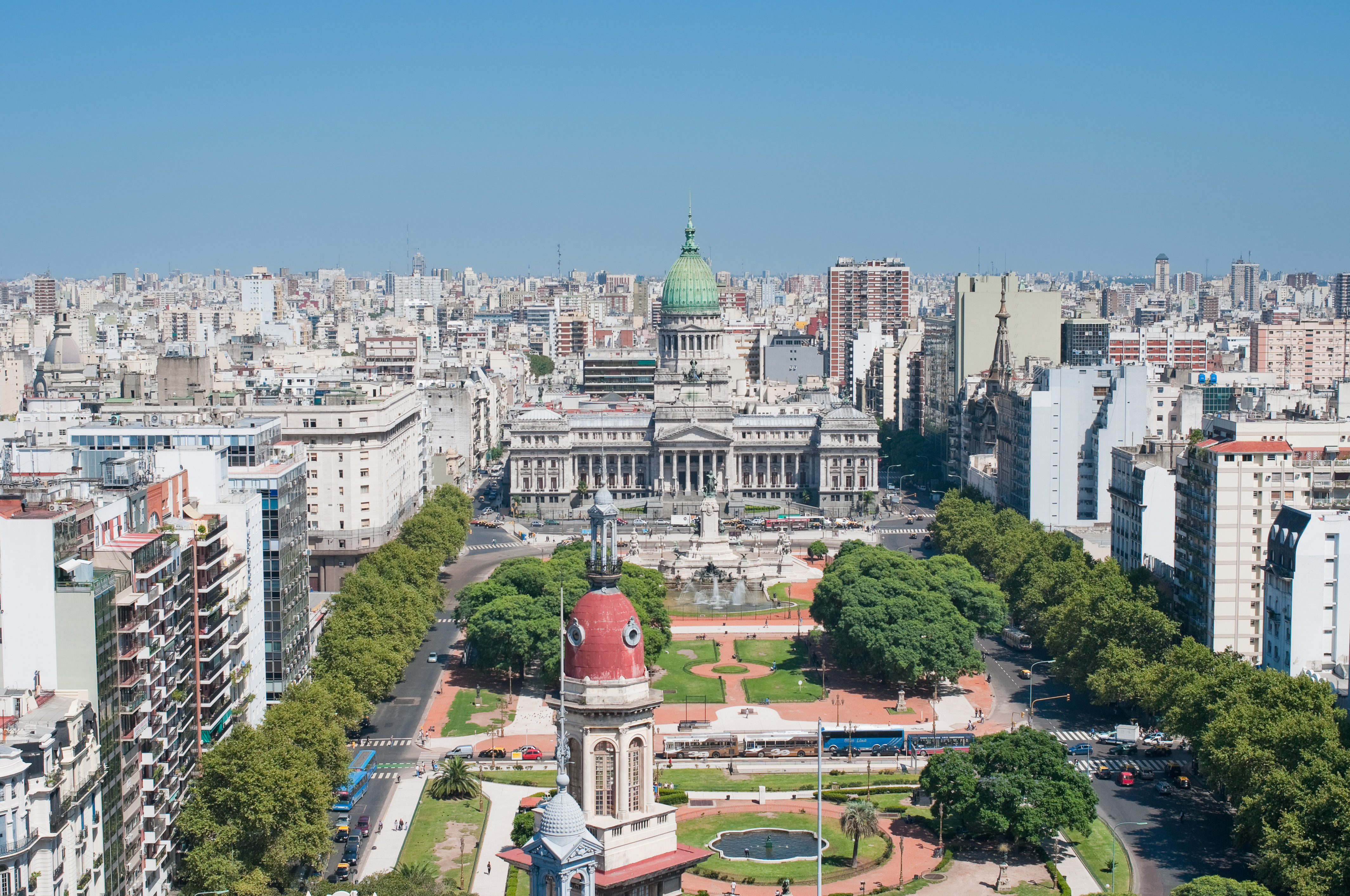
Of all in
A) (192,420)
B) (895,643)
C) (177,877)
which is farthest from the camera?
(192,420)

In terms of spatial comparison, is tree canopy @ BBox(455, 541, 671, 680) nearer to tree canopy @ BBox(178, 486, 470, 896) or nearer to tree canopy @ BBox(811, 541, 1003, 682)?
tree canopy @ BBox(178, 486, 470, 896)

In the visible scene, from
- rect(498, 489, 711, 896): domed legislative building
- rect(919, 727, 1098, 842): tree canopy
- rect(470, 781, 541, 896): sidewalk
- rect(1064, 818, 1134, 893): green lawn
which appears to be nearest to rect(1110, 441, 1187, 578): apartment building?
rect(1064, 818, 1134, 893): green lawn

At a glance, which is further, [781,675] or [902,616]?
[781,675]

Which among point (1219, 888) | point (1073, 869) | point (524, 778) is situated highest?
point (1219, 888)

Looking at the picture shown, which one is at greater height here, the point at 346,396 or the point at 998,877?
the point at 346,396

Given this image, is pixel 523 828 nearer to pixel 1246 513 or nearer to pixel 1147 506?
pixel 1246 513

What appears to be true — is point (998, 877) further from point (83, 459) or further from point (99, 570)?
point (83, 459)

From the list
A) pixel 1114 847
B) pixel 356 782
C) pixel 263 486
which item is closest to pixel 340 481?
pixel 263 486

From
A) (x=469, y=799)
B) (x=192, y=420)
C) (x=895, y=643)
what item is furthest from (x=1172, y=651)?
(x=192, y=420)
